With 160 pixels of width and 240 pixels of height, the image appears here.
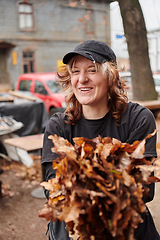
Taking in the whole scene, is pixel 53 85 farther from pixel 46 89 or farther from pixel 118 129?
pixel 118 129

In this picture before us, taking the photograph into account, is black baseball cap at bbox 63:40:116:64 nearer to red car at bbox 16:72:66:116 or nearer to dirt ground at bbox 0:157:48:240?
dirt ground at bbox 0:157:48:240

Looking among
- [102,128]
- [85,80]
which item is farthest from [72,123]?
[85,80]

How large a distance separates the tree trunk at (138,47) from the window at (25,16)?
15.1 meters

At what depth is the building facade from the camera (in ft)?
65.4

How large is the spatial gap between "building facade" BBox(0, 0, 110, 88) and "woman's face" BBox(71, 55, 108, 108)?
1868cm

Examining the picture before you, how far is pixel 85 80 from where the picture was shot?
1.69 metres

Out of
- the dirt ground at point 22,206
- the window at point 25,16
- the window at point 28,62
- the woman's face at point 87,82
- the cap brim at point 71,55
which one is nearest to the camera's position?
the cap brim at point 71,55

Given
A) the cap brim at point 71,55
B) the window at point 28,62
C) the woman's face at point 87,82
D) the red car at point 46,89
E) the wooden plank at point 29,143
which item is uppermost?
the window at point 28,62

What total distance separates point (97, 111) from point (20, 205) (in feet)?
8.31

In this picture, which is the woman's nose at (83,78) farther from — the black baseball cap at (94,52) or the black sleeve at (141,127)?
the black sleeve at (141,127)

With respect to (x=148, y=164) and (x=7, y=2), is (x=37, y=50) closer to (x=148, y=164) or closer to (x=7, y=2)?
(x=7, y=2)

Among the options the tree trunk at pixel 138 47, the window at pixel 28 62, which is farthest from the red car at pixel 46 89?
the window at pixel 28 62

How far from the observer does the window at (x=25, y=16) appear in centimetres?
2033

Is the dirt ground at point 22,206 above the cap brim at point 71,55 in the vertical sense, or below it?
below
